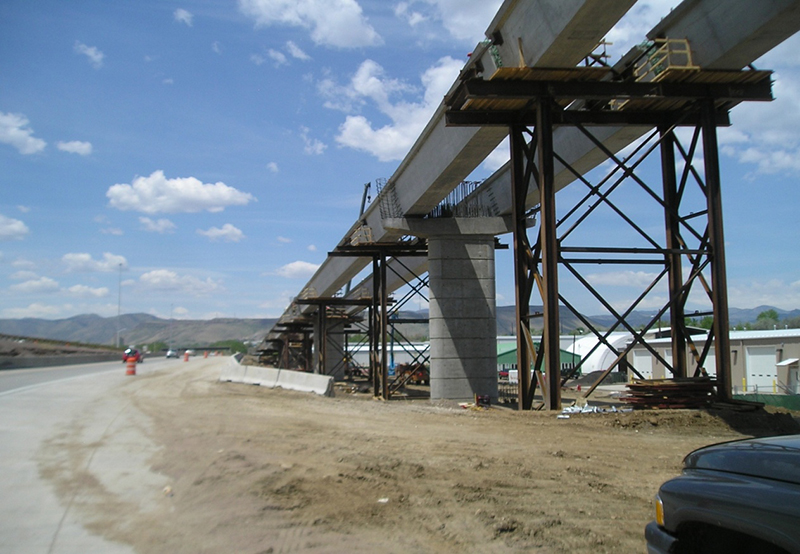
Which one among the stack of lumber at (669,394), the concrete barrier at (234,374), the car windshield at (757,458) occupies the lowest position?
the concrete barrier at (234,374)

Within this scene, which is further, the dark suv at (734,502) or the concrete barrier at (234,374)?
the concrete barrier at (234,374)

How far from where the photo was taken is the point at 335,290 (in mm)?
45062

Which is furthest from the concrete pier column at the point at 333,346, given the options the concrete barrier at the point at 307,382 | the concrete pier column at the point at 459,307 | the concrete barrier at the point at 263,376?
the concrete pier column at the point at 459,307

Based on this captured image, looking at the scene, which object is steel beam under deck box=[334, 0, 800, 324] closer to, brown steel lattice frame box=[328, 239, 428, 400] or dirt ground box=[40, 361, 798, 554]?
dirt ground box=[40, 361, 798, 554]

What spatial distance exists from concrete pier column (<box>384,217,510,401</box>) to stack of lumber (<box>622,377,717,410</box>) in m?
11.3

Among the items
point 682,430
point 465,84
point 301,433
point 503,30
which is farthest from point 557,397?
point 503,30

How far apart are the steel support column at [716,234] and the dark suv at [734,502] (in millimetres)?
11458

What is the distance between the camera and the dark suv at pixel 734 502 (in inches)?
130

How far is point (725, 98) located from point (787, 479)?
43.9 feet

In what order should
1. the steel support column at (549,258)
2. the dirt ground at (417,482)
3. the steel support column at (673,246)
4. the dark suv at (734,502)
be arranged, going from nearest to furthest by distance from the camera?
the dark suv at (734,502) → the dirt ground at (417,482) → the steel support column at (549,258) → the steel support column at (673,246)

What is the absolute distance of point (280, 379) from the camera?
2611 cm

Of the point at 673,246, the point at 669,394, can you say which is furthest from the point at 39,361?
the point at 669,394

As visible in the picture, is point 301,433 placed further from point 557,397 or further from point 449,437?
point 557,397

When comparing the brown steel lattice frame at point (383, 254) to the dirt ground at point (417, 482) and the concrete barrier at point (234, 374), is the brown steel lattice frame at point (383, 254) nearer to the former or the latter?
the concrete barrier at point (234, 374)
